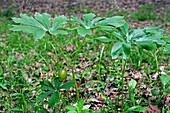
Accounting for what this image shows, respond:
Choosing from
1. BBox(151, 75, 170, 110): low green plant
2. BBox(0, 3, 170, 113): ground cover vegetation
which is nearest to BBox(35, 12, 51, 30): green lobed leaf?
BBox(0, 3, 170, 113): ground cover vegetation

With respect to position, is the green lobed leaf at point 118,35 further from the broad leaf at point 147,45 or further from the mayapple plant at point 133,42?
the broad leaf at point 147,45

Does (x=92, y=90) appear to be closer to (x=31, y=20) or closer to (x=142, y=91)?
(x=142, y=91)

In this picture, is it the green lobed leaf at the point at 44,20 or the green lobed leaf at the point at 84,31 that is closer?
the green lobed leaf at the point at 84,31

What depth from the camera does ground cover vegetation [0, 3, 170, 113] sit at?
1.11 metres

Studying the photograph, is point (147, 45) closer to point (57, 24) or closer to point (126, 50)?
point (126, 50)

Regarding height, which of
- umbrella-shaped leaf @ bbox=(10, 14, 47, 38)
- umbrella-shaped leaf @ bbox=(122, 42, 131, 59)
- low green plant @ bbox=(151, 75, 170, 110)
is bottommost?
low green plant @ bbox=(151, 75, 170, 110)

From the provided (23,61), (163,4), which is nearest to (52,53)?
(23,61)

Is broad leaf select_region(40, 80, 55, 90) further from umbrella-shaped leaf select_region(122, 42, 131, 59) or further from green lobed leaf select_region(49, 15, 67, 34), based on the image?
umbrella-shaped leaf select_region(122, 42, 131, 59)

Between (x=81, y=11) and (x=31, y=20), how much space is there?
4.22 meters

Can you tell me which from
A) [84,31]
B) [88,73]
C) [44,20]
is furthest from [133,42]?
[88,73]

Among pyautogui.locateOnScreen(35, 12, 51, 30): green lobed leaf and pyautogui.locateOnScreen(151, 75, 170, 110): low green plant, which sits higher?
pyautogui.locateOnScreen(35, 12, 51, 30): green lobed leaf

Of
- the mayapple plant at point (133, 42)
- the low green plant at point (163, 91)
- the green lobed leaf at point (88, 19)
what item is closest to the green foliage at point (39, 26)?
the green lobed leaf at point (88, 19)

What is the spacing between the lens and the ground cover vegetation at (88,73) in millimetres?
1106

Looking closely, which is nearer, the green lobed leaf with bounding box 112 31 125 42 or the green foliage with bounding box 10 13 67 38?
the green foliage with bounding box 10 13 67 38
